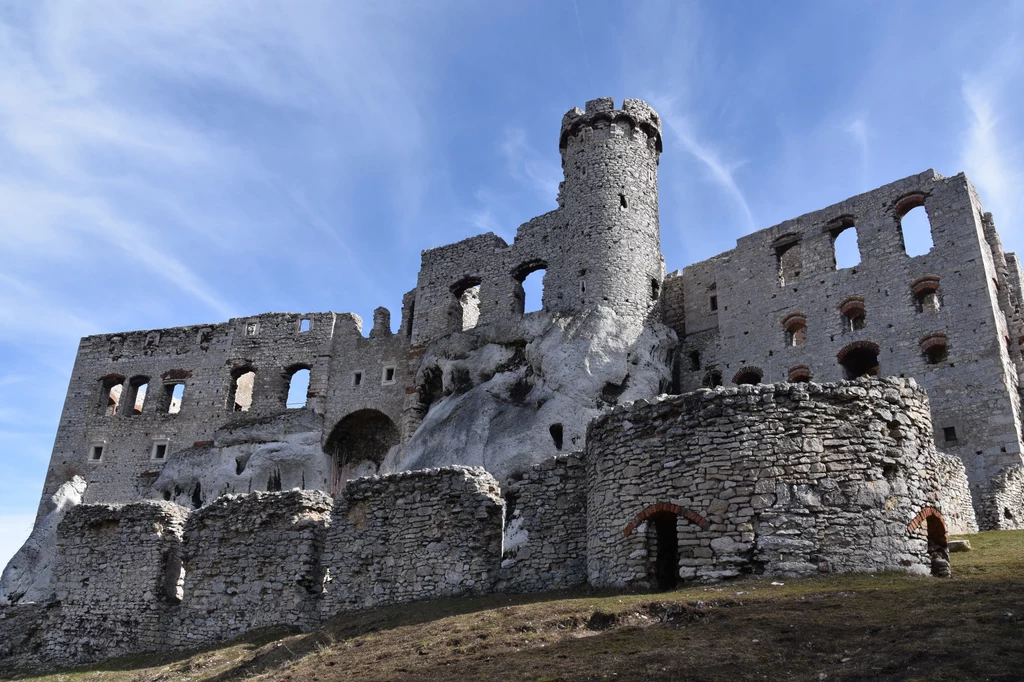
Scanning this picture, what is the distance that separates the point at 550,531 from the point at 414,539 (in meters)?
3.01

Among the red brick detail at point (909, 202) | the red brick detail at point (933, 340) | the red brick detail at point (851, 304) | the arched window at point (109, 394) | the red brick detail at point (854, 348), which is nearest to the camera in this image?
the red brick detail at point (933, 340)

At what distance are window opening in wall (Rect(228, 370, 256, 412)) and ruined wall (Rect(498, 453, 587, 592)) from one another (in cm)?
2994

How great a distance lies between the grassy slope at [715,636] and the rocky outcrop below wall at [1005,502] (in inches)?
378

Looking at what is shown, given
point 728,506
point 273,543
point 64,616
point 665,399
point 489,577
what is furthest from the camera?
point 64,616

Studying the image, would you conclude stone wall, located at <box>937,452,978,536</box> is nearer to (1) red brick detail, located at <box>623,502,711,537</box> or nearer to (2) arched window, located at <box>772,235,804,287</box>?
(1) red brick detail, located at <box>623,502,711,537</box>

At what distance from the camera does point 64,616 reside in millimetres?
22609

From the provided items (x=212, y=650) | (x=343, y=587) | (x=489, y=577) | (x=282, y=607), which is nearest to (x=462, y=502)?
(x=489, y=577)

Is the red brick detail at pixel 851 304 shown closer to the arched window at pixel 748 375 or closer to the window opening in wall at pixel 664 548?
the arched window at pixel 748 375

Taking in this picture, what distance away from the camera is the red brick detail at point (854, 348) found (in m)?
31.5

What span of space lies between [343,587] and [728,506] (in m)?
9.11

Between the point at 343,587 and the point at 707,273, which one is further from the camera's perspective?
the point at 707,273

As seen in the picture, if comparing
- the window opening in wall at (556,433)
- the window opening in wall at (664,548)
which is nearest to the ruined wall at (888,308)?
the window opening in wall at (556,433)

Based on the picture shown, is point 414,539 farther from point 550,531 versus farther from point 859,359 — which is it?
point 859,359

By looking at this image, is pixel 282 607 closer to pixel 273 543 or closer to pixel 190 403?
pixel 273 543
